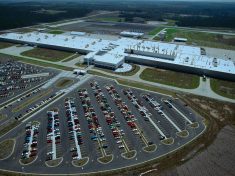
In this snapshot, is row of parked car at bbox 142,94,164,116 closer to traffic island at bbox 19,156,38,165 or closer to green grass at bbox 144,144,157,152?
green grass at bbox 144,144,157,152

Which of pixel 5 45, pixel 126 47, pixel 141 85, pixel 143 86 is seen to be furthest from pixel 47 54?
pixel 143 86

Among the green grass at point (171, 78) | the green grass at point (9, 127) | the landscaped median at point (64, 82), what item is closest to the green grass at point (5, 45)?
the landscaped median at point (64, 82)

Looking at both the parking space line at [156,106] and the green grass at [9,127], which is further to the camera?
the parking space line at [156,106]

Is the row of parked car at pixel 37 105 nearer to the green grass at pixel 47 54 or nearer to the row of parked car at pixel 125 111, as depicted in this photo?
the row of parked car at pixel 125 111

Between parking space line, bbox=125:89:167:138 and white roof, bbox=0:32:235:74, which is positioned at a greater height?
white roof, bbox=0:32:235:74

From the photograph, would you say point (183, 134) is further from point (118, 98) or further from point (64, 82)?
point (64, 82)

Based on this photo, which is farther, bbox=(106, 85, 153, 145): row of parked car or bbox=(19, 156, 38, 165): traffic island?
bbox=(106, 85, 153, 145): row of parked car

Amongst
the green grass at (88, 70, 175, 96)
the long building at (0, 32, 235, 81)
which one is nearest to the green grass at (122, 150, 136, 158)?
the green grass at (88, 70, 175, 96)
